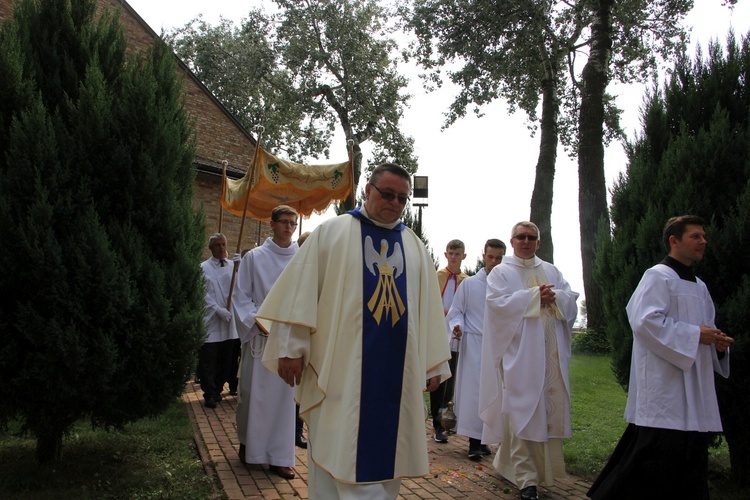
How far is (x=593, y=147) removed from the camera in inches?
627

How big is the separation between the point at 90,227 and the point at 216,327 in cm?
530

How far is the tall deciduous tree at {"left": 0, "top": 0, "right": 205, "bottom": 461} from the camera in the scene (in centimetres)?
479

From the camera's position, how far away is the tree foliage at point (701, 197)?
5.42 meters

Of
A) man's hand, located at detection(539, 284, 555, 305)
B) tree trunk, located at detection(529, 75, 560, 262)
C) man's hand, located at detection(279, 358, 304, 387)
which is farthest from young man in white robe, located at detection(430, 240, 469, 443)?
tree trunk, located at detection(529, 75, 560, 262)

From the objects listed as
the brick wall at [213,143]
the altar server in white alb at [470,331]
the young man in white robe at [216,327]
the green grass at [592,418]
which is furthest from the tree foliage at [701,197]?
the brick wall at [213,143]

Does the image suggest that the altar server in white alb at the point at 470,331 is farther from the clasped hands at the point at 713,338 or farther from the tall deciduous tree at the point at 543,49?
the tall deciduous tree at the point at 543,49

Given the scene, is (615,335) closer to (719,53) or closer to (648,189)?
(648,189)

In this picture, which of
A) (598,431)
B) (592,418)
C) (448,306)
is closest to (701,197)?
(598,431)

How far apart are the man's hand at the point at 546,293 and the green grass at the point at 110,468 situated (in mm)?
3097

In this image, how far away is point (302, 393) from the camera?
162 inches

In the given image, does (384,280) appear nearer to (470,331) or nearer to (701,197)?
(701,197)

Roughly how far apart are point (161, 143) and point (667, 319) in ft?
12.9

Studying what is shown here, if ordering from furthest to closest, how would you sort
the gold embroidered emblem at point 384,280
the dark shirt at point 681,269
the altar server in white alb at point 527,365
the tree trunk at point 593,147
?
the tree trunk at point 593,147 → the altar server in white alb at point 527,365 → the dark shirt at point 681,269 → the gold embroidered emblem at point 384,280

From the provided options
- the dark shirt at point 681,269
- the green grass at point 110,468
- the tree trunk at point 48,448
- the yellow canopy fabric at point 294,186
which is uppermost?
the yellow canopy fabric at point 294,186
